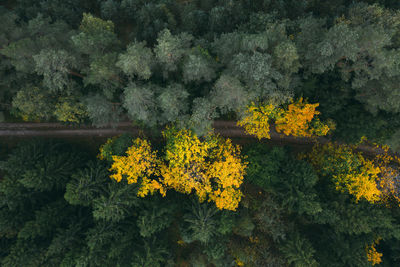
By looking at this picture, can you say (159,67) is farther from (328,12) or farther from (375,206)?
(375,206)

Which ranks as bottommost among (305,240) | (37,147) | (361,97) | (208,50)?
(305,240)

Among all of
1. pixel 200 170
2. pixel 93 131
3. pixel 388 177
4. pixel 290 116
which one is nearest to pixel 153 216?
pixel 200 170

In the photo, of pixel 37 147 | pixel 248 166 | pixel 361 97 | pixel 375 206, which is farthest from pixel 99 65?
pixel 375 206

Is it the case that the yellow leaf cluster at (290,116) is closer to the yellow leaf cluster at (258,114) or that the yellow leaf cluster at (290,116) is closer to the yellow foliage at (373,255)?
the yellow leaf cluster at (258,114)

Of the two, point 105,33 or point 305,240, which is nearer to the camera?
point 105,33

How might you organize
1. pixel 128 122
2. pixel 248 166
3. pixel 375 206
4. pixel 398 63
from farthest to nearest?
pixel 128 122
pixel 248 166
pixel 375 206
pixel 398 63

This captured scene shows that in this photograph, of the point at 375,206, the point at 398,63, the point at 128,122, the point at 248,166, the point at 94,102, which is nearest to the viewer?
the point at 398,63

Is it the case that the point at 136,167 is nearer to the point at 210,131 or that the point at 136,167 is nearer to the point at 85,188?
the point at 85,188
